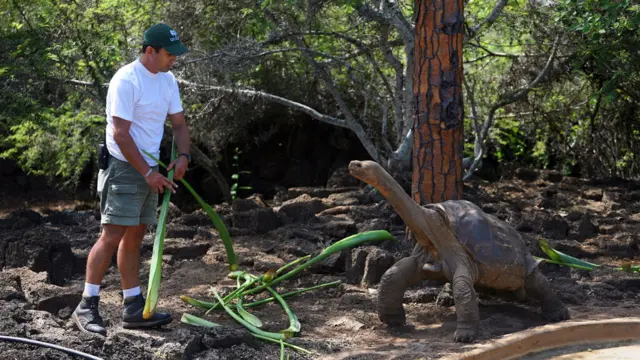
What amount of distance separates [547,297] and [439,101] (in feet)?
5.53

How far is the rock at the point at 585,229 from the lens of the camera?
290 inches

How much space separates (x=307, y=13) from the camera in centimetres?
787

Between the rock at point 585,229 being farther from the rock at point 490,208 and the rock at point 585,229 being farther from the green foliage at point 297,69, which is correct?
the green foliage at point 297,69

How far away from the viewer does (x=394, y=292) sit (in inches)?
195

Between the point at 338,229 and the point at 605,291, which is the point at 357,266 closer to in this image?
the point at 338,229

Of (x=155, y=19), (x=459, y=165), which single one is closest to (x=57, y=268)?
(x=459, y=165)

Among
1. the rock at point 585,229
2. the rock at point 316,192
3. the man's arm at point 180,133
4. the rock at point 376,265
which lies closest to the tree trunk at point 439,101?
the rock at point 376,265

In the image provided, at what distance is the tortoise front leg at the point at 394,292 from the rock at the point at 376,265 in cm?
75

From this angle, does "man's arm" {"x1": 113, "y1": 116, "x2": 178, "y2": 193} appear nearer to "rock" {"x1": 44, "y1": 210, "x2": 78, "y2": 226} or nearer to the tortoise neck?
the tortoise neck

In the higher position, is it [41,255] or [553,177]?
[553,177]

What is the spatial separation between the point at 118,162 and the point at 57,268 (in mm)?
1781

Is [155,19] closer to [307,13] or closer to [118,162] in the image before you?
[307,13]

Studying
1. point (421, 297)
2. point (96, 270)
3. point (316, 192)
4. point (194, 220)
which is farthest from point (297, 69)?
point (96, 270)

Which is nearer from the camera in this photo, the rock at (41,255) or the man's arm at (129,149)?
the man's arm at (129,149)
